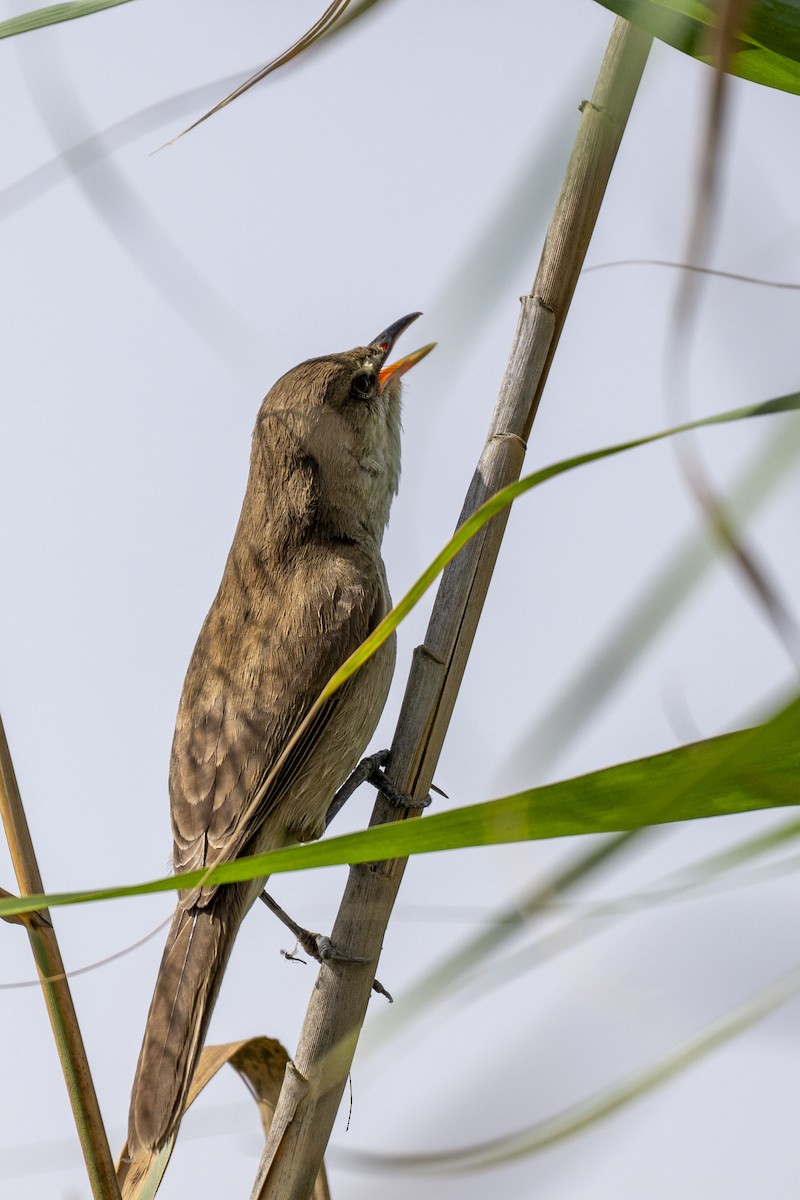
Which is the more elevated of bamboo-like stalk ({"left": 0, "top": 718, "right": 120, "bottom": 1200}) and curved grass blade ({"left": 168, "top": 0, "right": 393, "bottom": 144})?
curved grass blade ({"left": 168, "top": 0, "right": 393, "bottom": 144})

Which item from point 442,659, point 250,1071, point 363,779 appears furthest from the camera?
point 363,779

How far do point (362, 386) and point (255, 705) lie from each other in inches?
45.2

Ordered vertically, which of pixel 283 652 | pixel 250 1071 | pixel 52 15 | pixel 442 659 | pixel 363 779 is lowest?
pixel 250 1071

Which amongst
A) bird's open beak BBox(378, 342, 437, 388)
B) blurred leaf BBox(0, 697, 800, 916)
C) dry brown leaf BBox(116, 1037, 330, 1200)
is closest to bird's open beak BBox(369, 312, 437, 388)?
bird's open beak BBox(378, 342, 437, 388)

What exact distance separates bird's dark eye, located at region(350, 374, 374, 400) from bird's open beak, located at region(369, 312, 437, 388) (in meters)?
0.05

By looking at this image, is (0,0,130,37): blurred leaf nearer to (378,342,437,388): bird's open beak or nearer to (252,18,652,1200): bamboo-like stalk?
(252,18,652,1200): bamboo-like stalk

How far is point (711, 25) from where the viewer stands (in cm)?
120

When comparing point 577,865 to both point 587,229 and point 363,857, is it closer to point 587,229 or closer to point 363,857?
point 363,857

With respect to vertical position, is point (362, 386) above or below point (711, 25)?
above

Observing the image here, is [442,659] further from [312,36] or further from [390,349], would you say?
[390,349]

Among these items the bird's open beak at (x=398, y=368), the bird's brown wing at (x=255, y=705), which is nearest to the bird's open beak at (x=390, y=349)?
the bird's open beak at (x=398, y=368)

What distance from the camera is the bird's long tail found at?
2213mm

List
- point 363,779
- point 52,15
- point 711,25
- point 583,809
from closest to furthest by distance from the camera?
point 583,809 < point 711,25 < point 52,15 < point 363,779

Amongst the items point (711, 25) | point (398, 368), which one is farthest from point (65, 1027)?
point (398, 368)
